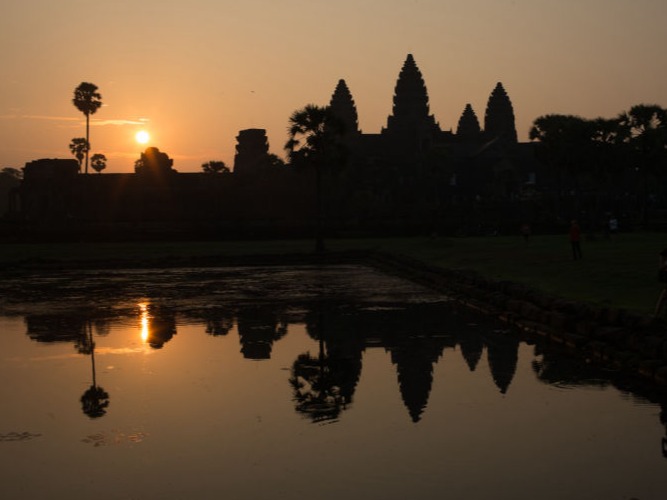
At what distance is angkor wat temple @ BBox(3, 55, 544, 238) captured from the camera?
67.7 meters

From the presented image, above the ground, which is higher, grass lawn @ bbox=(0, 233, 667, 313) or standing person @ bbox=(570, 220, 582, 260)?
standing person @ bbox=(570, 220, 582, 260)

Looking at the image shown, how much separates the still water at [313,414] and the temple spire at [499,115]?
113m

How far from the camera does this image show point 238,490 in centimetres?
888

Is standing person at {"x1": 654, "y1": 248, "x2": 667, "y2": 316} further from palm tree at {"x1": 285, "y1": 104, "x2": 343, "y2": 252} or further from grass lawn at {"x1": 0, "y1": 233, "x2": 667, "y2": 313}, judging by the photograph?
palm tree at {"x1": 285, "y1": 104, "x2": 343, "y2": 252}

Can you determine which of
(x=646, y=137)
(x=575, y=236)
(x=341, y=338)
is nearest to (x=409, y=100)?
(x=646, y=137)

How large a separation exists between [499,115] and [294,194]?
5872 cm

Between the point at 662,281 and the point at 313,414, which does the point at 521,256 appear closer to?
the point at 662,281

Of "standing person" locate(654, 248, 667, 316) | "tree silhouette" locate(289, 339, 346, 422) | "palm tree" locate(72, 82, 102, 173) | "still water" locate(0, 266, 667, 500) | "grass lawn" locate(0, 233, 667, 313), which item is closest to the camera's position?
"still water" locate(0, 266, 667, 500)

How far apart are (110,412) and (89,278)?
83.4 feet

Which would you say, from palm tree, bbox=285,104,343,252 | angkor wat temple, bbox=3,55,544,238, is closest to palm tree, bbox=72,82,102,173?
angkor wat temple, bbox=3,55,544,238

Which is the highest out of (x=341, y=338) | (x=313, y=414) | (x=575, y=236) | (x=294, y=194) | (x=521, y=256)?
(x=294, y=194)

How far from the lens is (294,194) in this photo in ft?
266

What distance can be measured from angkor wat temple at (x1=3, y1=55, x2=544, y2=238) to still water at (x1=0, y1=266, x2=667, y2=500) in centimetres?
3814

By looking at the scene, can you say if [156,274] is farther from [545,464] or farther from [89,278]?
[545,464]
